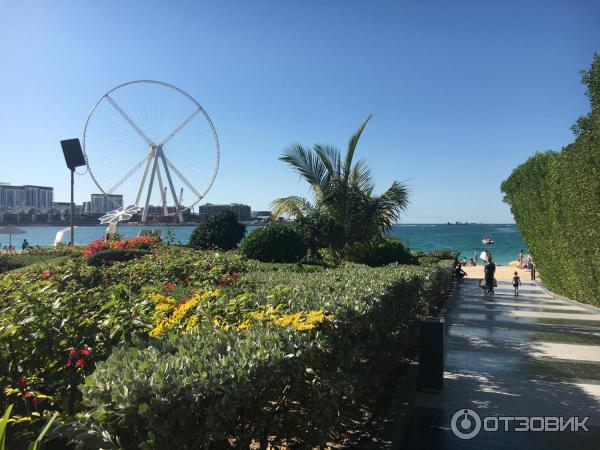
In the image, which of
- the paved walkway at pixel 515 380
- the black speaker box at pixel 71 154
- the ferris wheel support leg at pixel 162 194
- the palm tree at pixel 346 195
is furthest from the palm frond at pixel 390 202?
the ferris wheel support leg at pixel 162 194

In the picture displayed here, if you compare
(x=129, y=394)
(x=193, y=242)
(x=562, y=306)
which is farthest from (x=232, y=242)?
(x=129, y=394)

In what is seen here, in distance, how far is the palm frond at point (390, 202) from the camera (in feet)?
44.5

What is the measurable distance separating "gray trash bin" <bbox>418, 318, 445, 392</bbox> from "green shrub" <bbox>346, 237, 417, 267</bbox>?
7954 mm

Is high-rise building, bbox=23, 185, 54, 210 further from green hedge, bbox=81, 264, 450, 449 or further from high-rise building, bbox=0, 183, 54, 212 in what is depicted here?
green hedge, bbox=81, 264, 450, 449

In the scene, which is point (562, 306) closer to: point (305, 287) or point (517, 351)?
point (517, 351)

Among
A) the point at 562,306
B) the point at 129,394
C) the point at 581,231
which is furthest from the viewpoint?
the point at 562,306

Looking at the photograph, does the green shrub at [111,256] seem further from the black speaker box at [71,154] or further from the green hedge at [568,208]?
the black speaker box at [71,154]

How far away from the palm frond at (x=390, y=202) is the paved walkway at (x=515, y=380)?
357 centimetres

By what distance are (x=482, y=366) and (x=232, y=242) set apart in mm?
12539

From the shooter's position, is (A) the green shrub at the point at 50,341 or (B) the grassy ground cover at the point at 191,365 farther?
(A) the green shrub at the point at 50,341

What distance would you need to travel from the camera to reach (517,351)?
7.99 metres
